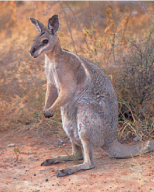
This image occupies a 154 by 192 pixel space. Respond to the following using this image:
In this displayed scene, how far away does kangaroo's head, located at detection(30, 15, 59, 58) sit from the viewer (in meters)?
3.91

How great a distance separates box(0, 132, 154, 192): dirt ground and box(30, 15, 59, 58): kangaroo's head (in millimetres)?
1682

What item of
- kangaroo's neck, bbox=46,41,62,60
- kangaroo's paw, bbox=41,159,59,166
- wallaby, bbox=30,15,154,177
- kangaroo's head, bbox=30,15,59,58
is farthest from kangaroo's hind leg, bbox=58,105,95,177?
kangaroo's head, bbox=30,15,59,58

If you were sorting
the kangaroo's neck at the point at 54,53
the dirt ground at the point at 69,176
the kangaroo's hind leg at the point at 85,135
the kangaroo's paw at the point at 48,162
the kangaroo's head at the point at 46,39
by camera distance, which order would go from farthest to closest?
the kangaroo's paw at the point at 48,162, the kangaroo's neck at the point at 54,53, the kangaroo's hind leg at the point at 85,135, the kangaroo's head at the point at 46,39, the dirt ground at the point at 69,176

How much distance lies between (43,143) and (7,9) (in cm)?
765

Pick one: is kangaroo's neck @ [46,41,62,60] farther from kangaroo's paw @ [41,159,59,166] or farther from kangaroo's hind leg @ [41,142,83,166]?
kangaroo's paw @ [41,159,59,166]

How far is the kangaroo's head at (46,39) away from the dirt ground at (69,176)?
5.52 ft

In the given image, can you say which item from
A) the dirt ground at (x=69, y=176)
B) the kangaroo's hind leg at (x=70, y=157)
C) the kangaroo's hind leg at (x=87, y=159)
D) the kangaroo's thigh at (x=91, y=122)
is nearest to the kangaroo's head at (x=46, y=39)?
the kangaroo's thigh at (x=91, y=122)

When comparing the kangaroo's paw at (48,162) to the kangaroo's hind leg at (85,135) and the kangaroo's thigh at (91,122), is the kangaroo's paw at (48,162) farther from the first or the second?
the kangaroo's thigh at (91,122)

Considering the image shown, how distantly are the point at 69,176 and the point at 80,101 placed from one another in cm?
107

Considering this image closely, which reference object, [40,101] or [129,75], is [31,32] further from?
[129,75]

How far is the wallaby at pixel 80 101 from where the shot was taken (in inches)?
159

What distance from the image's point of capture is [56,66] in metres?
4.16

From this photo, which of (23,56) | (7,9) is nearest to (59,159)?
(23,56)

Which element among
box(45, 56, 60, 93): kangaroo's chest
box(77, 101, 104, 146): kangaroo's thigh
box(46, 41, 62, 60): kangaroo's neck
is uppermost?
box(46, 41, 62, 60): kangaroo's neck
